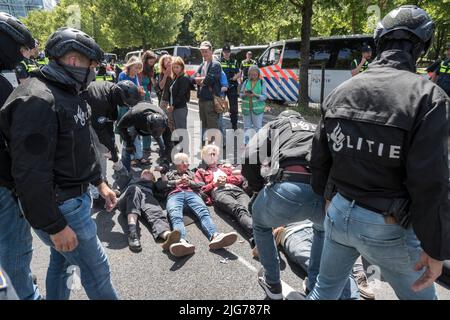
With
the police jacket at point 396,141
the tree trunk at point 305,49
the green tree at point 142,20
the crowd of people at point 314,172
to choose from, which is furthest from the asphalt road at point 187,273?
the green tree at point 142,20

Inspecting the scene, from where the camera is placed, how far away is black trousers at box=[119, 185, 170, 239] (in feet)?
11.6

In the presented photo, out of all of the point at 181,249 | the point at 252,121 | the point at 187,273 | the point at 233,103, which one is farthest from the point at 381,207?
the point at 233,103

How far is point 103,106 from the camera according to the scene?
4.13 meters

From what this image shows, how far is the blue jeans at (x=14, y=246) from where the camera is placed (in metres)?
1.88

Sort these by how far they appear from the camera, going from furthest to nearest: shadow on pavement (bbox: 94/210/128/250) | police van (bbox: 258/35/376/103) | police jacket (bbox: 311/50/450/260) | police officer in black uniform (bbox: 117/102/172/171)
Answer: police van (bbox: 258/35/376/103), police officer in black uniform (bbox: 117/102/172/171), shadow on pavement (bbox: 94/210/128/250), police jacket (bbox: 311/50/450/260)

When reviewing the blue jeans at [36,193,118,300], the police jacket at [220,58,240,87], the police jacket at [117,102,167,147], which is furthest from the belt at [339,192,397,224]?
the police jacket at [220,58,240,87]

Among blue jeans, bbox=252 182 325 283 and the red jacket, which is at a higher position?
blue jeans, bbox=252 182 325 283

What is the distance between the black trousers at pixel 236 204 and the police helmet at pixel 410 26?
242 centimetres

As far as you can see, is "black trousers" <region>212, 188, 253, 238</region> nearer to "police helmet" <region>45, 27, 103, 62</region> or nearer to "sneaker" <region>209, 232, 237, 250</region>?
"sneaker" <region>209, 232, 237, 250</region>

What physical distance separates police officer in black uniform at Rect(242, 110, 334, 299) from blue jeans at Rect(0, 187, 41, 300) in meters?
1.46

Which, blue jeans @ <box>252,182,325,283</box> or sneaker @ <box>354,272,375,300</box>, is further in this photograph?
sneaker @ <box>354,272,375,300</box>

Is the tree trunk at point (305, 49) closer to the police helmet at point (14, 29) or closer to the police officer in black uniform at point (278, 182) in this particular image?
the police officer in black uniform at point (278, 182)

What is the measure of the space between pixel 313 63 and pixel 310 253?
399 inches

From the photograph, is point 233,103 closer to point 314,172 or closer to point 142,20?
point 314,172
